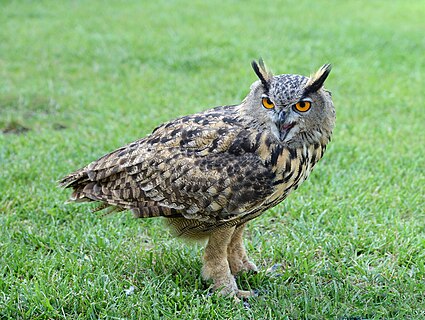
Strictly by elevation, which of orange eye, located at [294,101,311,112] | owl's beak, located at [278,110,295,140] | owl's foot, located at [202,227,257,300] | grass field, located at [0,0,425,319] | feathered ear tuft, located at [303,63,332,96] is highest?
feathered ear tuft, located at [303,63,332,96]

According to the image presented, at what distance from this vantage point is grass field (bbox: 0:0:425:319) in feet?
11.8

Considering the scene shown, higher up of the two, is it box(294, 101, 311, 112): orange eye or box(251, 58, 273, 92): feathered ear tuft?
box(251, 58, 273, 92): feathered ear tuft

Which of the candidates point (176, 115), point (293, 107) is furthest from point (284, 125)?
point (176, 115)

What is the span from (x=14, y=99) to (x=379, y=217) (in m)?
4.69

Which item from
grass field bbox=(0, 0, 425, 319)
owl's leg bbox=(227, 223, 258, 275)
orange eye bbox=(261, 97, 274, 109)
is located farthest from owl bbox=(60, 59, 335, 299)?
grass field bbox=(0, 0, 425, 319)

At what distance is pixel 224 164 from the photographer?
3.43m

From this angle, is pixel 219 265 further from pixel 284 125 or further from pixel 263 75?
pixel 263 75

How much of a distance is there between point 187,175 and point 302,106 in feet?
2.48

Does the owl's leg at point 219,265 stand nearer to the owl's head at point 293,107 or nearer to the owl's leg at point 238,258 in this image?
the owl's leg at point 238,258

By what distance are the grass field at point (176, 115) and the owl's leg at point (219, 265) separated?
4.3 inches

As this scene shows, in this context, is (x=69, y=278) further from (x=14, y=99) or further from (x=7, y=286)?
(x=14, y=99)

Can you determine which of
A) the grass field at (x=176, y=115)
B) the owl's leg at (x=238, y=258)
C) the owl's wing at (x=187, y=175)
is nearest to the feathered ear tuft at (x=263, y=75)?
the owl's wing at (x=187, y=175)

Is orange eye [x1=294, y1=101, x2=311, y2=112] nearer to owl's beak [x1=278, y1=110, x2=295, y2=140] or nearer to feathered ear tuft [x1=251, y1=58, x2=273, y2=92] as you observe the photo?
owl's beak [x1=278, y1=110, x2=295, y2=140]

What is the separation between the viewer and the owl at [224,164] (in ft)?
10.9
